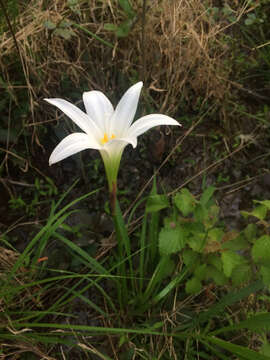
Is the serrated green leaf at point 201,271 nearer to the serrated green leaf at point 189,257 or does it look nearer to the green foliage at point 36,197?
the serrated green leaf at point 189,257

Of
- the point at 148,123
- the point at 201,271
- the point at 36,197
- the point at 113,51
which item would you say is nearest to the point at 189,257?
the point at 201,271

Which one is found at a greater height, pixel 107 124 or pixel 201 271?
pixel 107 124

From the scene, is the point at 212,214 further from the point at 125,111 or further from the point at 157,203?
the point at 125,111

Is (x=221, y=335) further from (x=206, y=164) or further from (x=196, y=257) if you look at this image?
(x=206, y=164)

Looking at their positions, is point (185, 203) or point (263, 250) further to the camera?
point (185, 203)

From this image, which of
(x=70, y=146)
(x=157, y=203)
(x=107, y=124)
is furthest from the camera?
(x=157, y=203)

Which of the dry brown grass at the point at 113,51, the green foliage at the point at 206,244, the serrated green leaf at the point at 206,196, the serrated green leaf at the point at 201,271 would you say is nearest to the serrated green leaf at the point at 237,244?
the green foliage at the point at 206,244

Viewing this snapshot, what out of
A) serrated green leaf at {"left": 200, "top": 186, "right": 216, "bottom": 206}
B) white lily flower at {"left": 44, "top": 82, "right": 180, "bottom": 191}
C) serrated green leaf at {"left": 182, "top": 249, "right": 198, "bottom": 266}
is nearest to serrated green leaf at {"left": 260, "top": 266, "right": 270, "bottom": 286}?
serrated green leaf at {"left": 182, "top": 249, "right": 198, "bottom": 266}

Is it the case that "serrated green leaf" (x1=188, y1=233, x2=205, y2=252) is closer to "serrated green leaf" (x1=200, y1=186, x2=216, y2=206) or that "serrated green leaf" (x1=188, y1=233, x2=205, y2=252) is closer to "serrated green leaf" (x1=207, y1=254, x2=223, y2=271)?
"serrated green leaf" (x1=207, y1=254, x2=223, y2=271)

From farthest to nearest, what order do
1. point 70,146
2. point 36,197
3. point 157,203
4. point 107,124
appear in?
point 36,197 < point 157,203 < point 107,124 < point 70,146
